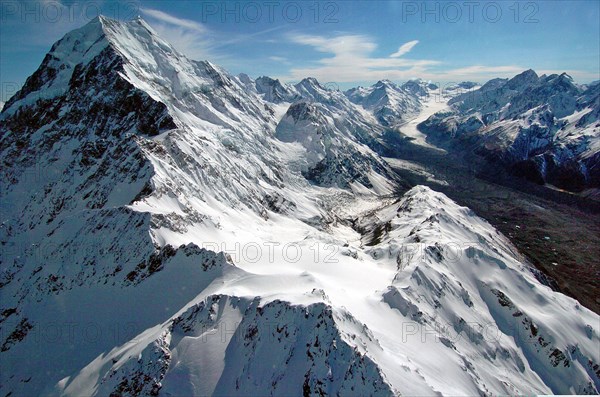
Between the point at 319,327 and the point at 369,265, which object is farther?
the point at 369,265

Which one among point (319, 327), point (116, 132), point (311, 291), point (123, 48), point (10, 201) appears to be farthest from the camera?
point (123, 48)

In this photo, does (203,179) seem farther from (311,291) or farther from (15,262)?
(311,291)

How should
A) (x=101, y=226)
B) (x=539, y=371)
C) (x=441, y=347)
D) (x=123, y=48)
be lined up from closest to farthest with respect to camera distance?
(x=441, y=347)
(x=539, y=371)
(x=101, y=226)
(x=123, y=48)

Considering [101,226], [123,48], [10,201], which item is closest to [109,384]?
[101,226]

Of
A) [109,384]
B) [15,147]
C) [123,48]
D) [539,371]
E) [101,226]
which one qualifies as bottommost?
[539,371]

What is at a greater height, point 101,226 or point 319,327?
point 101,226

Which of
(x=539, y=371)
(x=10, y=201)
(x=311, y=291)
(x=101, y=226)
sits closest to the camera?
(x=311, y=291)

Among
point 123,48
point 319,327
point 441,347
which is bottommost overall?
→ point 441,347

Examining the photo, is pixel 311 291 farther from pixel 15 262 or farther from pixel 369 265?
pixel 15 262

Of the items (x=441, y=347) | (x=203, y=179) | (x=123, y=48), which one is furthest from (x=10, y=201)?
(x=441, y=347)
